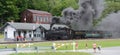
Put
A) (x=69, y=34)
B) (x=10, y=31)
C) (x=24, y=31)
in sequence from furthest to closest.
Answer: (x=24, y=31) → (x=10, y=31) → (x=69, y=34)

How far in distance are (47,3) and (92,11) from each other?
5094 cm

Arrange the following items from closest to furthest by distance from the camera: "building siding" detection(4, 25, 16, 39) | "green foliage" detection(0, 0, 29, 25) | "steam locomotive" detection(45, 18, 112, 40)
→ 1. "steam locomotive" detection(45, 18, 112, 40)
2. "building siding" detection(4, 25, 16, 39)
3. "green foliage" detection(0, 0, 29, 25)

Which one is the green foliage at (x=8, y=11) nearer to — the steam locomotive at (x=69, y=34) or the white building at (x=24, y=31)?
the white building at (x=24, y=31)

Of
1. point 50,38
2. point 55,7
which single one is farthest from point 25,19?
point 50,38

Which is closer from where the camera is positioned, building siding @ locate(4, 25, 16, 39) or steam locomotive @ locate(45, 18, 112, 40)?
steam locomotive @ locate(45, 18, 112, 40)

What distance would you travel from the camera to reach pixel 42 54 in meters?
28.4

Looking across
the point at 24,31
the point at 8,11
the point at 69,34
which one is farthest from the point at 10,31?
the point at 8,11

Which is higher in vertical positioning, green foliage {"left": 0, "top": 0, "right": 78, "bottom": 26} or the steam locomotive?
green foliage {"left": 0, "top": 0, "right": 78, "bottom": 26}

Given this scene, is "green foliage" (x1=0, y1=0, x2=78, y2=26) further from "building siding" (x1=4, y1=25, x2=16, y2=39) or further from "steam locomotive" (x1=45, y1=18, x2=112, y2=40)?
"steam locomotive" (x1=45, y1=18, x2=112, y2=40)

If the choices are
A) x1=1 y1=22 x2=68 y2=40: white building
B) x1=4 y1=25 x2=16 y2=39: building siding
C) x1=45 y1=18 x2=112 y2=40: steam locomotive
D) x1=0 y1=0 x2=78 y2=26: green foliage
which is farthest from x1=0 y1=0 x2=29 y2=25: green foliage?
x1=45 y1=18 x2=112 y2=40: steam locomotive

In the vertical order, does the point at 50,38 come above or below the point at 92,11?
below

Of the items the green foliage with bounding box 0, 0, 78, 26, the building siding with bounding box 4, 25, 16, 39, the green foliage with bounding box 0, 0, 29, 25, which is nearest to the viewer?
the building siding with bounding box 4, 25, 16, 39

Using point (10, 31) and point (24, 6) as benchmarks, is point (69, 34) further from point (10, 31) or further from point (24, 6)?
point (24, 6)

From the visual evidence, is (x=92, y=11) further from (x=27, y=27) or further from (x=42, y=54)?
(x=42, y=54)
